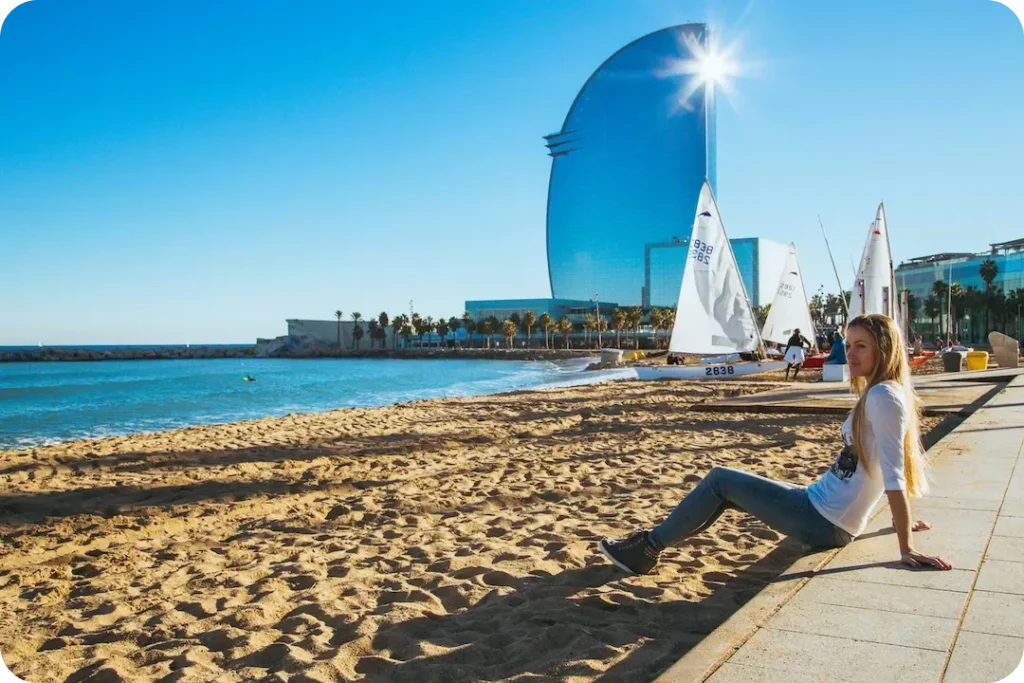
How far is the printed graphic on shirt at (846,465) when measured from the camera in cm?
352

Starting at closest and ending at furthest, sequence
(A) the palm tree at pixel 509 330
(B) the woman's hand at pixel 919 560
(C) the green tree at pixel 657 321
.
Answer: (B) the woman's hand at pixel 919 560
(C) the green tree at pixel 657 321
(A) the palm tree at pixel 509 330

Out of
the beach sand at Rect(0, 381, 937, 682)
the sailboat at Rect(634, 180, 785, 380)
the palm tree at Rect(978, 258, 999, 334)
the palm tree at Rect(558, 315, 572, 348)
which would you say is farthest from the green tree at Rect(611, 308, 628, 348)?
the beach sand at Rect(0, 381, 937, 682)

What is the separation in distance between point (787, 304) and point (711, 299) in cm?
1171

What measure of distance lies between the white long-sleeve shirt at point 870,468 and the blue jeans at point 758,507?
0.06 metres

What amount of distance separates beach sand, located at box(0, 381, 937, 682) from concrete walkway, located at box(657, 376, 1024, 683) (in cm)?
47

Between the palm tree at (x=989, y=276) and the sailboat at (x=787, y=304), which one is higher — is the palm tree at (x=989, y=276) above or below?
above

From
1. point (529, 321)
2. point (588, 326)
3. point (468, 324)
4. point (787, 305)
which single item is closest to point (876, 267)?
point (787, 305)

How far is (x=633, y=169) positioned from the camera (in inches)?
5143

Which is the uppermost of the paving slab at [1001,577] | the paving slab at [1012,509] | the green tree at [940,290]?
the green tree at [940,290]

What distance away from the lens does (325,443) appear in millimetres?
11578

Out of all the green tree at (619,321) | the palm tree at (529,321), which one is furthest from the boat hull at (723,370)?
the palm tree at (529,321)

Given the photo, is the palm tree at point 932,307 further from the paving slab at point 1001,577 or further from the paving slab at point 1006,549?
the paving slab at point 1001,577

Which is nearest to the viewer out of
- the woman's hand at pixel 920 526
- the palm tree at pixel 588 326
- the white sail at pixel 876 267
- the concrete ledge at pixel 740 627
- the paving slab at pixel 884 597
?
the concrete ledge at pixel 740 627

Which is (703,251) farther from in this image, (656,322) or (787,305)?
(656,322)
